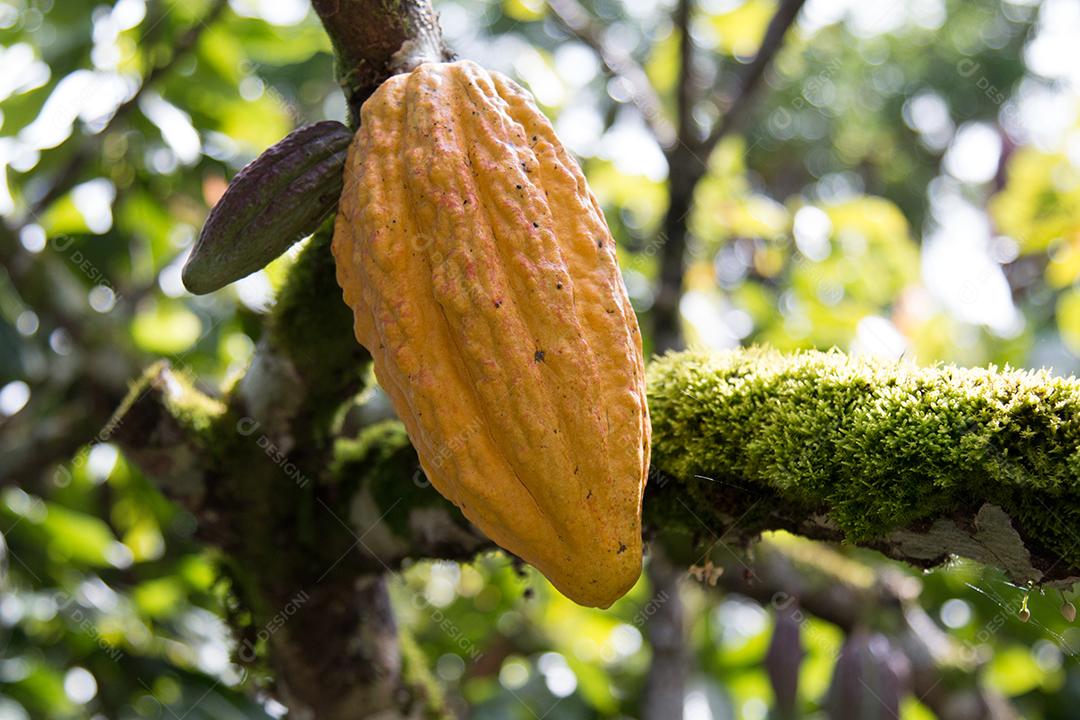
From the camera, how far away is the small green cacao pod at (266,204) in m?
1.24

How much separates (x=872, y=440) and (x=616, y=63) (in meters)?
1.79

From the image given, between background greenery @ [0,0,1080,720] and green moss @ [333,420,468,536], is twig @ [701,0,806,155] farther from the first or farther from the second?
Result: green moss @ [333,420,468,536]

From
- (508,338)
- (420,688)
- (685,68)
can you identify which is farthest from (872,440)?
(685,68)

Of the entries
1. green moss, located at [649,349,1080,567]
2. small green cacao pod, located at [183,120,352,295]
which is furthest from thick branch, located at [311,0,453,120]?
green moss, located at [649,349,1080,567]

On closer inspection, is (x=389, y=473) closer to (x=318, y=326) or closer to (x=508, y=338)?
(x=318, y=326)

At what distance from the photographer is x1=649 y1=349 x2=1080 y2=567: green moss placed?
3.14 ft

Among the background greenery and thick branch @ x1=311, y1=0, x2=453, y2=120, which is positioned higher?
thick branch @ x1=311, y1=0, x2=453, y2=120

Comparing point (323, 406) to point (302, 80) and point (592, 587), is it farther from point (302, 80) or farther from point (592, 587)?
point (302, 80)

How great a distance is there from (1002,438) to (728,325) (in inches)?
89.6

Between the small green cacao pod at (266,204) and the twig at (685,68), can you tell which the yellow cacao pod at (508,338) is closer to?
the small green cacao pod at (266,204)

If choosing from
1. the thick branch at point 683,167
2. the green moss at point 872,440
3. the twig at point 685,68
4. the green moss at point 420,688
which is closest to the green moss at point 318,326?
the green moss at point 872,440

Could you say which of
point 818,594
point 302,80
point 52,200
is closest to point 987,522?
point 818,594

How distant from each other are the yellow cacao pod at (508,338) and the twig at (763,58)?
137cm

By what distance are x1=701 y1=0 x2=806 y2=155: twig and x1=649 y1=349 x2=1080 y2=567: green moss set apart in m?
1.27
